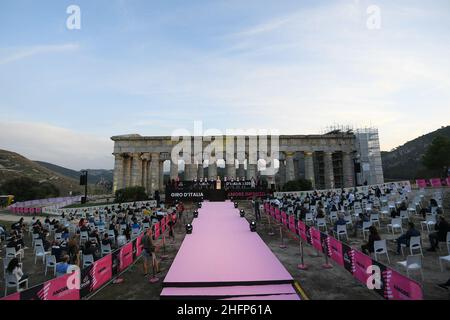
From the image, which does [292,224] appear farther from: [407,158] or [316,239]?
[407,158]

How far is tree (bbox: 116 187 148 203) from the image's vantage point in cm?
4507

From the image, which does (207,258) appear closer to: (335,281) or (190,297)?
(190,297)

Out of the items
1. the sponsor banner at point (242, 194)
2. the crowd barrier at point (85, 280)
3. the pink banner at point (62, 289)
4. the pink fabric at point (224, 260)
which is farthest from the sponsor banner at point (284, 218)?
the sponsor banner at point (242, 194)

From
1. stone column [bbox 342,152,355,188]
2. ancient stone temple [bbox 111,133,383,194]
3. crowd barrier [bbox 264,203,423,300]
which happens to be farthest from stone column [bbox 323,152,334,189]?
crowd barrier [bbox 264,203,423,300]

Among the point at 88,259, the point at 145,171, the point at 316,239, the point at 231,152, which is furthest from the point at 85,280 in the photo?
the point at 145,171

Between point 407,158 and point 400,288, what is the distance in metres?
161

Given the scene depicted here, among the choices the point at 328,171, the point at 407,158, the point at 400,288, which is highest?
the point at 407,158

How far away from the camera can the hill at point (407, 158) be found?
367 ft

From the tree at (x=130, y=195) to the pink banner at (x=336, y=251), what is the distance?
131ft

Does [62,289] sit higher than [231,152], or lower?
lower

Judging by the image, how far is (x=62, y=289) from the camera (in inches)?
289

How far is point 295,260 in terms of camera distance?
1129 cm

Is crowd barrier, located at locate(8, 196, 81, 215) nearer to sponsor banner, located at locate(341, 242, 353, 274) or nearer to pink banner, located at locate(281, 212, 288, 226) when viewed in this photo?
pink banner, located at locate(281, 212, 288, 226)

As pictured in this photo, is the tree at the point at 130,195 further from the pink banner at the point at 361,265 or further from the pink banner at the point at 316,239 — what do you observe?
the pink banner at the point at 361,265
